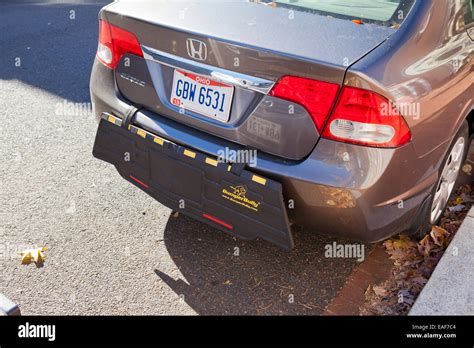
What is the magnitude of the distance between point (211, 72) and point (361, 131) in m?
0.78

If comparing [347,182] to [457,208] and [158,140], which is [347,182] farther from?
[457,208]

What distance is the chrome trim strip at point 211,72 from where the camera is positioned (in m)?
2.48

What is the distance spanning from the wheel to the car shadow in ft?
1.76

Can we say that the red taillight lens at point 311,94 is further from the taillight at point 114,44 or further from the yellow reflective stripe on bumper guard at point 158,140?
the taillight at point 114,44

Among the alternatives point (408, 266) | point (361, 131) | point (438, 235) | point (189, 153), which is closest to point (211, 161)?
point (189, 153)

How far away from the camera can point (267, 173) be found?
2541 millimetres

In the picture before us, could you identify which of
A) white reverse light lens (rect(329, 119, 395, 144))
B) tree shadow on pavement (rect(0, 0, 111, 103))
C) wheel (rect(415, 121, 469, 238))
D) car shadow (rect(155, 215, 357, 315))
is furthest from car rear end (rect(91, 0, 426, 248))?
tree shadow on pavement (rect(0, 0, 111, 103))

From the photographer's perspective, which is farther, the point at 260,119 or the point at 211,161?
the point at 211,161

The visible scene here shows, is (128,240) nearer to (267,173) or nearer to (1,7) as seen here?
(267,173)

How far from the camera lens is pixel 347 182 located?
7.98ft

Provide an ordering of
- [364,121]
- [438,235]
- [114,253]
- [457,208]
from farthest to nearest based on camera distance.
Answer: [457,208], [438,235], [114,253], [364,121]

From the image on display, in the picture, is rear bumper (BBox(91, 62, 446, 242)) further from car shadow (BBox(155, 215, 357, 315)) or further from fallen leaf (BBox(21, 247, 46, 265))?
fallen leaf (BBox(21, 247, 46, 265))

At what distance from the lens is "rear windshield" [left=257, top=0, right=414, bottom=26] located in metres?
2.65

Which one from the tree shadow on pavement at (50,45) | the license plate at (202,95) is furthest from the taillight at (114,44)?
the tree shadow on pavement at (50,45)
